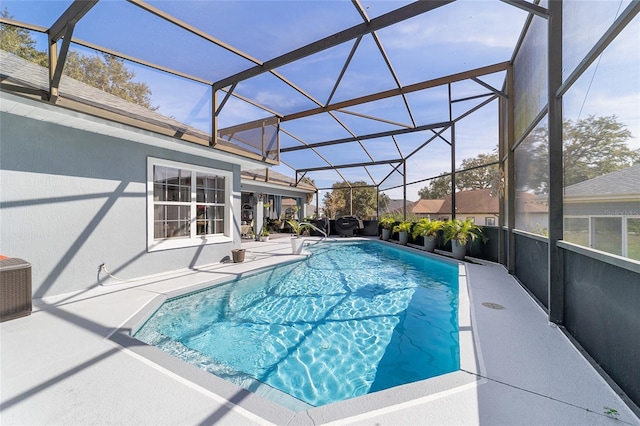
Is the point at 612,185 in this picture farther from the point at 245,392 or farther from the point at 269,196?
the point at 269,196

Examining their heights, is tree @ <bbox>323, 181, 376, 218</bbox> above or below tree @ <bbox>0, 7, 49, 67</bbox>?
below

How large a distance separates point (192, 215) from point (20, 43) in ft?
13.4

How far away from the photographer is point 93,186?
4711mm

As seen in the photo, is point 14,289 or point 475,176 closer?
point 14,289

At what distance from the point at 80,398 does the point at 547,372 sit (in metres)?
3.75

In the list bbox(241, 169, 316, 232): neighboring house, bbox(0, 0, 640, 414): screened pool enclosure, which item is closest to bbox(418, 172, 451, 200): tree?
bbox(241, 169, 316, 232): neighboring house

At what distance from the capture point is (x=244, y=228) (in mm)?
14047

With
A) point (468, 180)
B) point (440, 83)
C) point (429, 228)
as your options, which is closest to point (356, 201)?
point (468, 180)

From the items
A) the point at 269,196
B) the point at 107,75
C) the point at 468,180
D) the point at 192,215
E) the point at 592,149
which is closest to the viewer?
the point at 592,149

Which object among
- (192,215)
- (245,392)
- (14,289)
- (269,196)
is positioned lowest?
(245,392)

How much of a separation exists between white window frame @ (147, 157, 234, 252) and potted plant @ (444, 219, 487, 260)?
670 cm

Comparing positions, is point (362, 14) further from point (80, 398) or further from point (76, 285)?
point (76, 285)

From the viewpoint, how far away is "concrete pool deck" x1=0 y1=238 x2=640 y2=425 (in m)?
1.74

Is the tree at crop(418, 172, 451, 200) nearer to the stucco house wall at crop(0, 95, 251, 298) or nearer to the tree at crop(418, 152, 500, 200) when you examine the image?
the tree at crop(418, 152, 500, 200)
